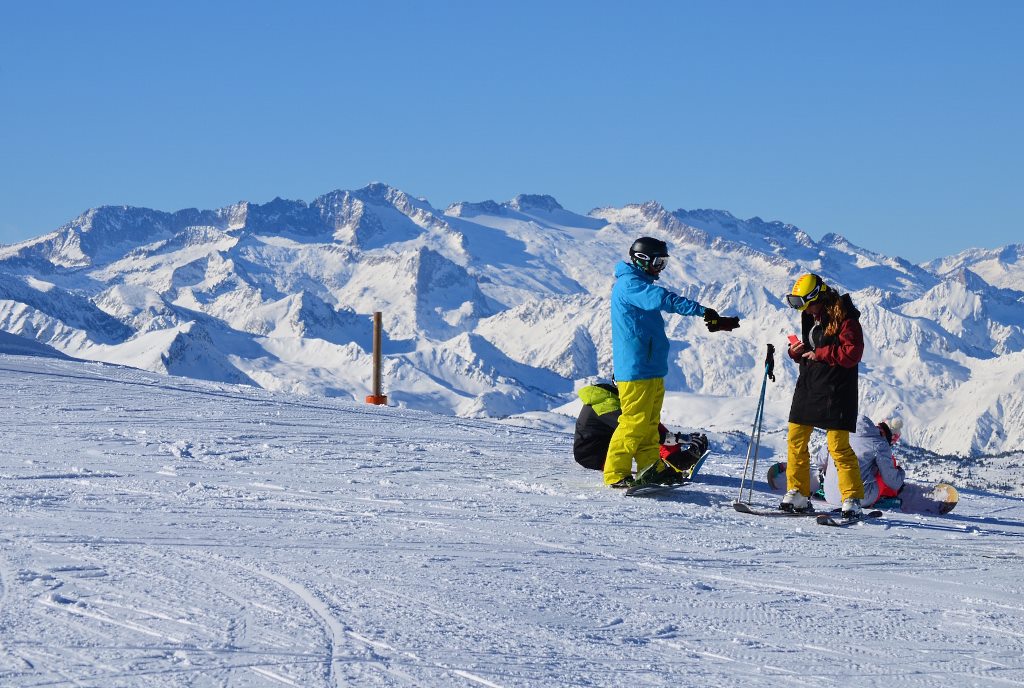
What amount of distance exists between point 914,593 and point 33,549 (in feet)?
17.6

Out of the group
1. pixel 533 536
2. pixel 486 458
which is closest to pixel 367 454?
pixel 486 458

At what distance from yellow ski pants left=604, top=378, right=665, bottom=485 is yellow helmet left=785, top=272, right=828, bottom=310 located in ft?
4.89

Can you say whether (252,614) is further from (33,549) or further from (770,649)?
(770,649)

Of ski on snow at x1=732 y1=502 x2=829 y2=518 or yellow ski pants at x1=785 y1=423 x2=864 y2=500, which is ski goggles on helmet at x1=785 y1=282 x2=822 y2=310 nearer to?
yellow ski pants at x1=785 y1=423 x2=864 y2=500

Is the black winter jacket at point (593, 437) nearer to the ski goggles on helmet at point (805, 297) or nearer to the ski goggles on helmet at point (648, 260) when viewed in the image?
the ski goggles on helmet at point (648, 260)

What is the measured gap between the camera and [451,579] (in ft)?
23.2

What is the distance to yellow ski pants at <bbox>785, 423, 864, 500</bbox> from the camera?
389 inches

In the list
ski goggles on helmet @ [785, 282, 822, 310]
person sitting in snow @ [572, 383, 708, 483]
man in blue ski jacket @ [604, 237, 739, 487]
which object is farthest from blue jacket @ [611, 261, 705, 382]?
ski goggles on helmet @ [785, 282, 822, 310]

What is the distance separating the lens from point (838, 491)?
10.5 meters

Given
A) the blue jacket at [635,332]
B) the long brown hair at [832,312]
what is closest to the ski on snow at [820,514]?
the blue jacket at [635,332]

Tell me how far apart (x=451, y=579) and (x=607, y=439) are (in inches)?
212

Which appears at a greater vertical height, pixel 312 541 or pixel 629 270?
pixel 629 270

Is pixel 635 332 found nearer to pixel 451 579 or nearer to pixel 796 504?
pixel 796 504

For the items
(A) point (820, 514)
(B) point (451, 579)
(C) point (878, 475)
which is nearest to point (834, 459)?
(A) point (820, 514)
